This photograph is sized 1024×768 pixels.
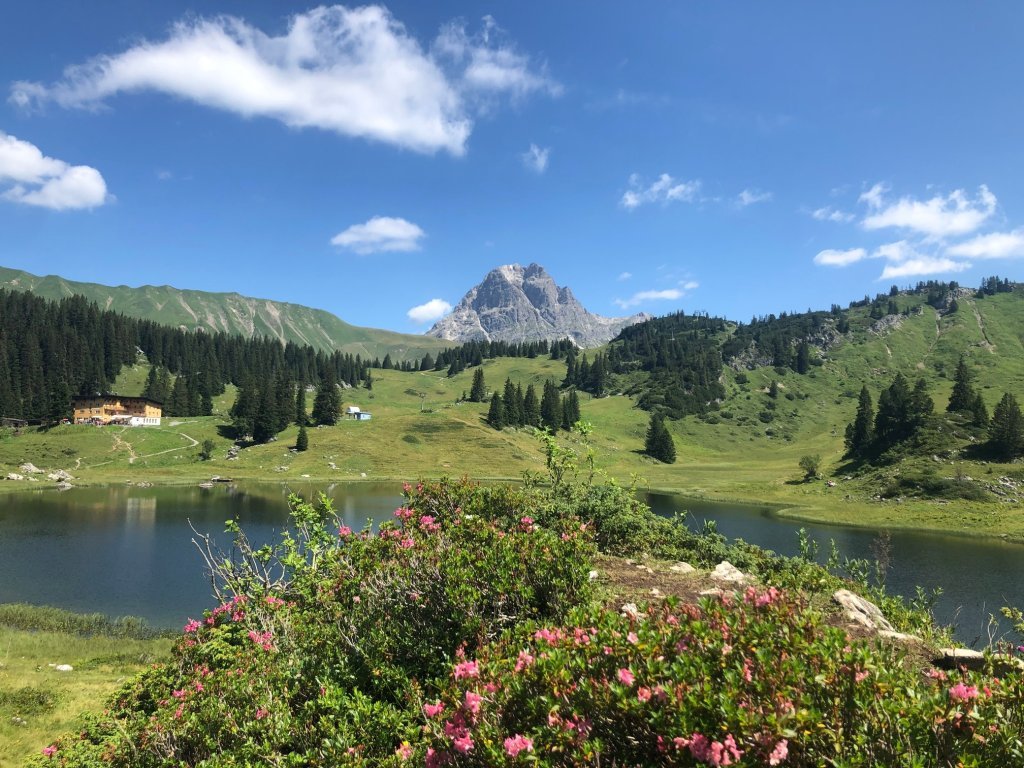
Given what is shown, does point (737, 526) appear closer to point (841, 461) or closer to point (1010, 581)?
point (1010, 581)

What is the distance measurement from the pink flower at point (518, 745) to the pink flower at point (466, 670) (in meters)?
1.32

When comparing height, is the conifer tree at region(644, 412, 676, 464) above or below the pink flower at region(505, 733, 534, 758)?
below

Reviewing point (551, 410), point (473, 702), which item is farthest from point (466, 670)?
point (551, 410)

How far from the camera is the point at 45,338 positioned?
176375mm

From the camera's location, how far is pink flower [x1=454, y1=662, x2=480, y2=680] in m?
6.27

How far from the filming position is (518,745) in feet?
16.2

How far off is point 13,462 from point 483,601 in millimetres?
135585

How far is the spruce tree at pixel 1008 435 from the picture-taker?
9444cm

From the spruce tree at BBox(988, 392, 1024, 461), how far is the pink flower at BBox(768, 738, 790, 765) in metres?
122

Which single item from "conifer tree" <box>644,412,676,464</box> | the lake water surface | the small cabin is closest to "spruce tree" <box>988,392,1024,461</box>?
the lake water surface

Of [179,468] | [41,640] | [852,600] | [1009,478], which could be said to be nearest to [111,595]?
[41,640]

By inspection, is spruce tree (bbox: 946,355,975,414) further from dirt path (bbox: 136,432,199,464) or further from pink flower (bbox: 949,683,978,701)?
dirt path (bbox: 136,432,199,464)

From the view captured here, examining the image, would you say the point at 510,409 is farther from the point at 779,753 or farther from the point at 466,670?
the point at 779,753

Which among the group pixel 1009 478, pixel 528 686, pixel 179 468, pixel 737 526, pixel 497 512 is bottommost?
pixel 179 468
